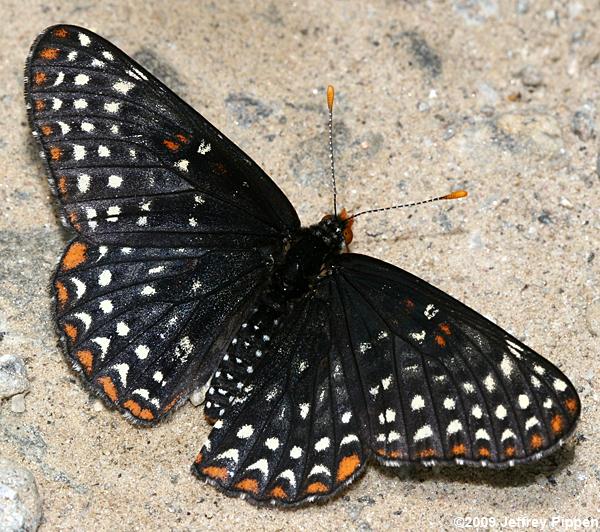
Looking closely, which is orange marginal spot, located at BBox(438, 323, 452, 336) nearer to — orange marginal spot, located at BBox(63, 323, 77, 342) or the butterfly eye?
the butterfly eye

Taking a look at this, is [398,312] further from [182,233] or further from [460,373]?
[182,233]

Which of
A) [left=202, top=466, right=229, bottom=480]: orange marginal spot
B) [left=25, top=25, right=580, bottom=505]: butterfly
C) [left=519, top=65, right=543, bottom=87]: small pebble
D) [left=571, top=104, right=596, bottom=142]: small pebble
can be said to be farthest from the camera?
[left=519, top=65, right=543, bottom=87]: small pebble

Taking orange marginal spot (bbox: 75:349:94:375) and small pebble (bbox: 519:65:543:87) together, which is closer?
orange marginal spot (bbox: 75:349:94:375)

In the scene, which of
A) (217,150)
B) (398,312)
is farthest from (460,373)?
(217,150)

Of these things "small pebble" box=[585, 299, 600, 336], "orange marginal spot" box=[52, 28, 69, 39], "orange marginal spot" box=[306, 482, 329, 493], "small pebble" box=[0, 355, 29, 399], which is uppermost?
"orange marginal spot" box=[52, 28, 69, 39]

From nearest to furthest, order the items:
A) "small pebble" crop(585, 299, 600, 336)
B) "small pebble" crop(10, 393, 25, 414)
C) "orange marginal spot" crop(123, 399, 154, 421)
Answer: "orange marginal spot" crop(123, 399, 154, 421) → "small pebble" crop(10, 393, 25, 414) → "small pebble" crop(585, 299, 600, 336)

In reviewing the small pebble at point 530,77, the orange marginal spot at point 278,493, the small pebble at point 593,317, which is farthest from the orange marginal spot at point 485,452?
the small pebble at point 530,77

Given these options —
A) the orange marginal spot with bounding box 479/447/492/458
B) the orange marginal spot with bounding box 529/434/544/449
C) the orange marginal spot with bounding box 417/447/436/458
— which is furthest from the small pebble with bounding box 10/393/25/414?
the orange marginal spot with bounding box 529/434/544/449

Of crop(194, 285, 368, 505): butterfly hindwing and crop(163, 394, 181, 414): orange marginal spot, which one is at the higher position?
crop(194, 285, 368, 505): butterfly hindwing
